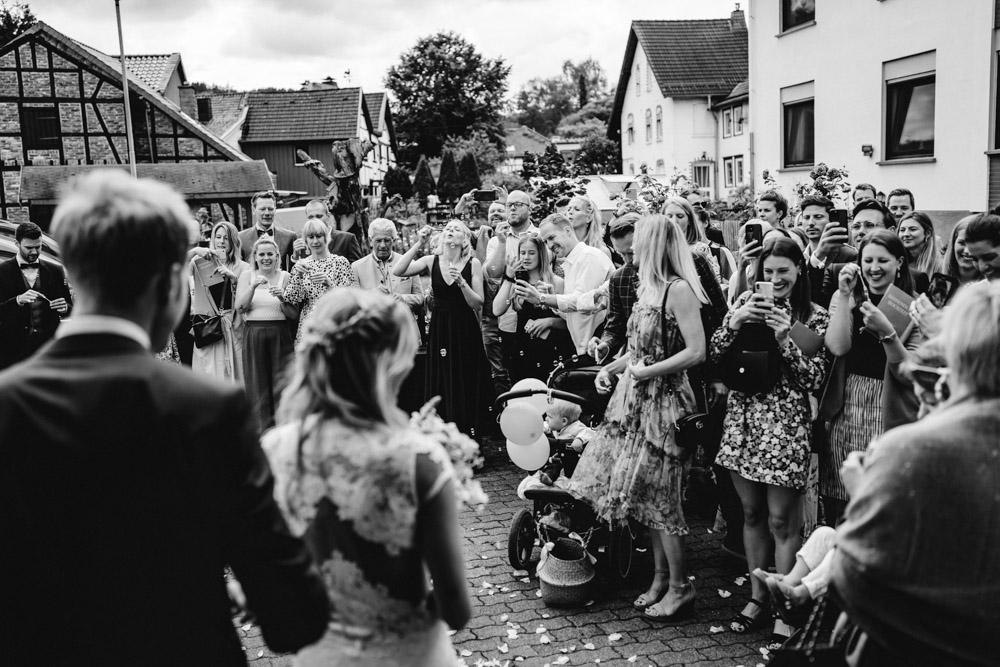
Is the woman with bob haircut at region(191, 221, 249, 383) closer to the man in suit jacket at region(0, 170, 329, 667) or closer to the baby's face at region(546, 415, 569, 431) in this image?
the baby's face at region(546, 415, 569, 431)

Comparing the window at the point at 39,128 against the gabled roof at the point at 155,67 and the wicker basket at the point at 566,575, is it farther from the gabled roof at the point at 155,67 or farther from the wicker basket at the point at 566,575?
the wicker basket at the point at 566,575

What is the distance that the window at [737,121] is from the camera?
3528 cm

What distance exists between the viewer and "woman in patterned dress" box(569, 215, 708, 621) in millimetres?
4887

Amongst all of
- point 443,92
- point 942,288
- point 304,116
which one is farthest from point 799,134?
point 443,92

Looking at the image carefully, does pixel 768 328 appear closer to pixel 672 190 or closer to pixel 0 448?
pixel 0 448

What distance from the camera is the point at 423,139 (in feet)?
227

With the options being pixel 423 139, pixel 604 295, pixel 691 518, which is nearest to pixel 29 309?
pixel 604 295

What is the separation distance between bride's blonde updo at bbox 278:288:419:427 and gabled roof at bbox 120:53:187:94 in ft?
146

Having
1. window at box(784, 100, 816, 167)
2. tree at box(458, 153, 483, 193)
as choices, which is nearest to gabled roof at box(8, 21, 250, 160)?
tree at box(458, 153, 483, 193)

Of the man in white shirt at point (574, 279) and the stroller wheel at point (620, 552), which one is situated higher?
the man in white shirt at point (574, 279)

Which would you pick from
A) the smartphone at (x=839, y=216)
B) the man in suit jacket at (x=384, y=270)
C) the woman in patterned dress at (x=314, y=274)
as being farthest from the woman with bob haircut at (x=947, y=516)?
the man in suit jacket at (x=384, y=270)

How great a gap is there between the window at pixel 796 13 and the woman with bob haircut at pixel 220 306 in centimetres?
1422

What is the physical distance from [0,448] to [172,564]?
1.35 feet

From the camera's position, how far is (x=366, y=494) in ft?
7.41
